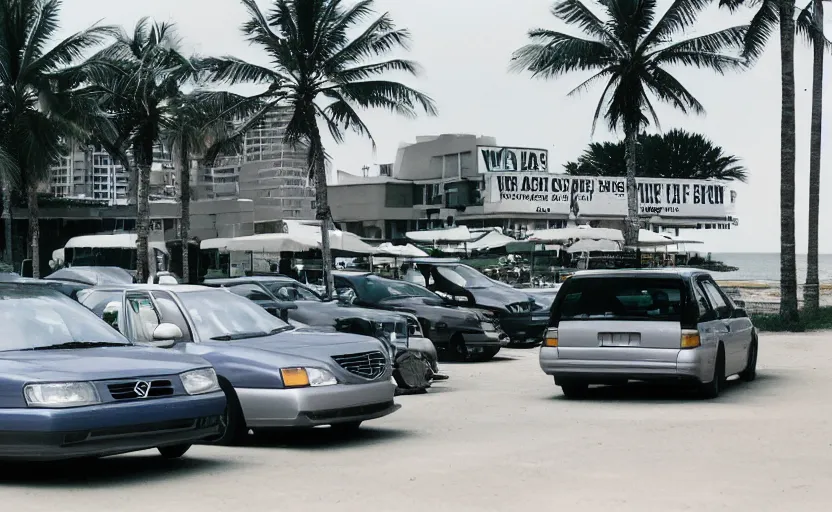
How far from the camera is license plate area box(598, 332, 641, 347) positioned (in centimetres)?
1512

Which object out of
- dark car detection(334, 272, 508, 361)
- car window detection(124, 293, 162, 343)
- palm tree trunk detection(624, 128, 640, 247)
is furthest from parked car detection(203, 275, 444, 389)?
palm tree trunk detection(624, 128, 640, 247)

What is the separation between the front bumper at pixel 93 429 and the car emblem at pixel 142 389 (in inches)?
2.8

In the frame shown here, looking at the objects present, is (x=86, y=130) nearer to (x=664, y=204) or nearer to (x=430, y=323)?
(x=430, y=323)

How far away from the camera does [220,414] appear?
9727mm

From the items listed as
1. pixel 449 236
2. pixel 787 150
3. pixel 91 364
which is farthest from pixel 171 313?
pixel 449 236

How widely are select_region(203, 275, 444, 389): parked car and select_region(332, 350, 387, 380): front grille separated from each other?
400 centimetres

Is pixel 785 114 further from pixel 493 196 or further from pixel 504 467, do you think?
pixel 493 196

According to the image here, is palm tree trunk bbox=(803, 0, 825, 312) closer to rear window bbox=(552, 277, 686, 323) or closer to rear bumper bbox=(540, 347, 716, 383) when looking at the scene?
rear window bbox=(552, 277, 686, 323)

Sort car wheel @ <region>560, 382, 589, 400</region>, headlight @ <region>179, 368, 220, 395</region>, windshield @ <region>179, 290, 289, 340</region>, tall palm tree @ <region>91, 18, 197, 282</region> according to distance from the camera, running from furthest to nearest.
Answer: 1. tall palm tree @ <region>91, 18, 197, 282</region>
2. car wheel @ <region>560, 382, 589, 400</region>
3. windshield @ <region>179, 290, 289, 340</region>
4. headlight @ <region>179, 368, 220, 395</region>

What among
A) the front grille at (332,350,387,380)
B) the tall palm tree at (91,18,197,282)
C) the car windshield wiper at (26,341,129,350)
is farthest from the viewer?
the tall palm tree at (91,18,197,282)

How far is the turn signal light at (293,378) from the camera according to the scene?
10992 millimetres

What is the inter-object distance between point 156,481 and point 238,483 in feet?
1.97

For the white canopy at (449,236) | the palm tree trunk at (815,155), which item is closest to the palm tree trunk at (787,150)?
the palm tree trunk at (815,155)

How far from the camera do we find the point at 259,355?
11.3 metres
